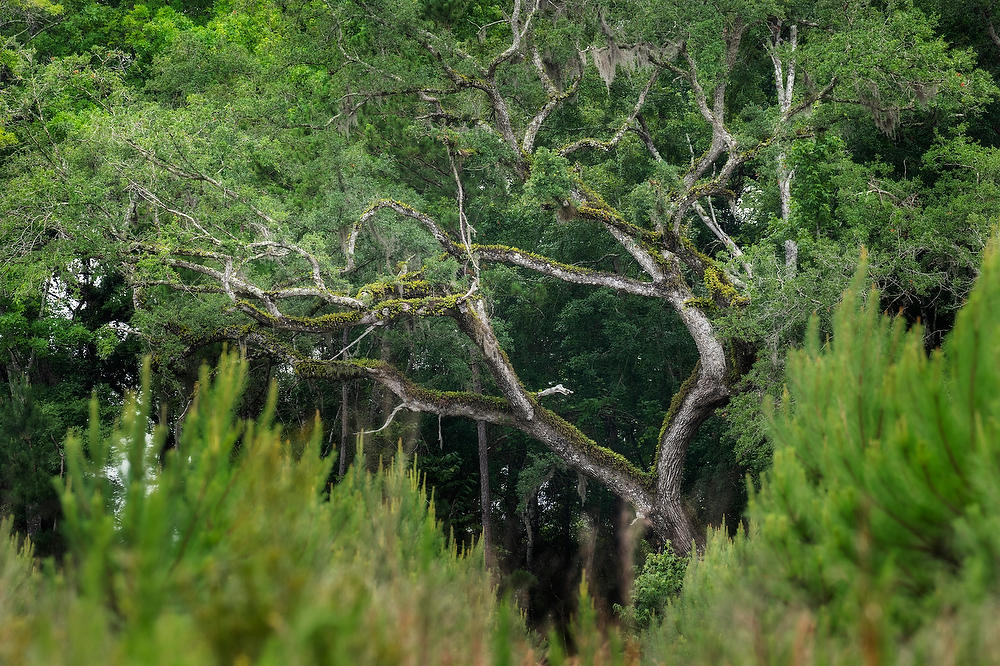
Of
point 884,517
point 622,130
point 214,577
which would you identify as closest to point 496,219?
point 622,130

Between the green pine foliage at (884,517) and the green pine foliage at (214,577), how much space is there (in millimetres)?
1220

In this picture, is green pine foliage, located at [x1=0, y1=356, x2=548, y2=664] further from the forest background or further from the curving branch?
the curving branch

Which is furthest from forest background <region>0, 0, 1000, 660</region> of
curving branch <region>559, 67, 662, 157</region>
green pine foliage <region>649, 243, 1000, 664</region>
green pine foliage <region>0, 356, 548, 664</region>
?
green pine foliage <region>0, 356, 548, 664</region>

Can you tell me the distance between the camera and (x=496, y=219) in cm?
1798

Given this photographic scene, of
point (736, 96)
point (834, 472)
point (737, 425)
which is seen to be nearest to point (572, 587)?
point (737, 425)

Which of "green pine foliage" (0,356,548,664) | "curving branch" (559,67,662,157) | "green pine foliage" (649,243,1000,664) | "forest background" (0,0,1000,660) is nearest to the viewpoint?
"green pine foliage" (0,356,548,664)

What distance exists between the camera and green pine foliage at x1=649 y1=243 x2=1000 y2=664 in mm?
2770

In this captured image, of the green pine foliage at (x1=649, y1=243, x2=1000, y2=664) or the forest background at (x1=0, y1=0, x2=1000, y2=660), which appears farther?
the forest background at (x1=0, y1=0, x2=1000, y2=660)

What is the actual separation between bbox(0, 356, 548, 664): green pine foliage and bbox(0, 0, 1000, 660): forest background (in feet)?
15.0

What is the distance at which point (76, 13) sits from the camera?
18.8 meters

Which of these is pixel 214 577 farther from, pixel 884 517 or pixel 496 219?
pixel 496 219

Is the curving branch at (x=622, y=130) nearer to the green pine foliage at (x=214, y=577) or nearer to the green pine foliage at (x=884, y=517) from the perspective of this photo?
the green pine foliage at (x=884, y=517)

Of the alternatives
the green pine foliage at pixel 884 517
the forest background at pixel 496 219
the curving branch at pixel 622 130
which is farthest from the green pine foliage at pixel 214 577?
the curving branch at pixel 622 130

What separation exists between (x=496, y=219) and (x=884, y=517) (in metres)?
15.0
